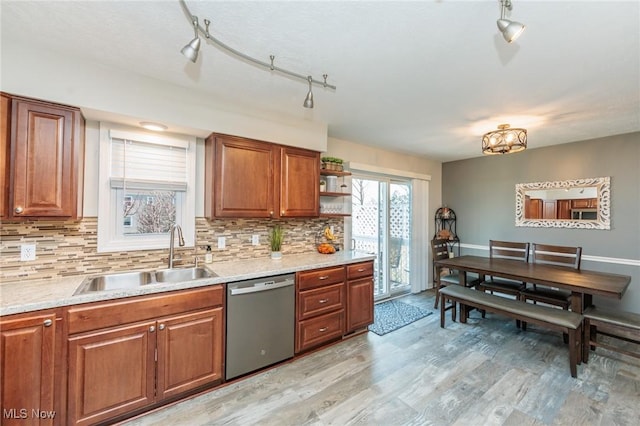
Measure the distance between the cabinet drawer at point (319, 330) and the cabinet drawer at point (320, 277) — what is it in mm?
335

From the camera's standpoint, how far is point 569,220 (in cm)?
386

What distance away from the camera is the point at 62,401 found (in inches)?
63.9

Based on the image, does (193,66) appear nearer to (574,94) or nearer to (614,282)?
(574,94)

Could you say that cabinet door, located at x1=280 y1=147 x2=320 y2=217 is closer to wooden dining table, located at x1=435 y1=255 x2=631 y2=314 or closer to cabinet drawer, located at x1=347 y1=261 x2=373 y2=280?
cabinet drawer, located at x1=347 y1=261 x2=373 y2=280

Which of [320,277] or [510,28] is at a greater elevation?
[510,28]

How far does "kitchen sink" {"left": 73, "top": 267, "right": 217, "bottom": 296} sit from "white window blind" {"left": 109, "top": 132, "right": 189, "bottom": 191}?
75 cm

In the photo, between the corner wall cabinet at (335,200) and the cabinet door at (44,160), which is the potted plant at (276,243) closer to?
the corner wall cabinet at (335,200)

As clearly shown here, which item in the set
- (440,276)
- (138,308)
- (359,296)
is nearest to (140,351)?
(138,308)

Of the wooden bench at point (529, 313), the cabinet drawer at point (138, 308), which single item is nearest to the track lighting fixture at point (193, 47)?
the cabinet drawer at point (138, 308)

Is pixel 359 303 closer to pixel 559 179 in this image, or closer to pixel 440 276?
pixel 440 276

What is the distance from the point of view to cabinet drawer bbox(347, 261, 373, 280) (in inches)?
118

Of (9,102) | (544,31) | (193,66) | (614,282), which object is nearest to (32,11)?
(9,102)

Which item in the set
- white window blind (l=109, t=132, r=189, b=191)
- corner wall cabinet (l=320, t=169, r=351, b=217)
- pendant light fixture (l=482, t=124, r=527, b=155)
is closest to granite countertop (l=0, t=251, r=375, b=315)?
corner wall cabinet (l=320, t=169, r=351, b=217)

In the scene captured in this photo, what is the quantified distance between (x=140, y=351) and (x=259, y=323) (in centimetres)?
85
